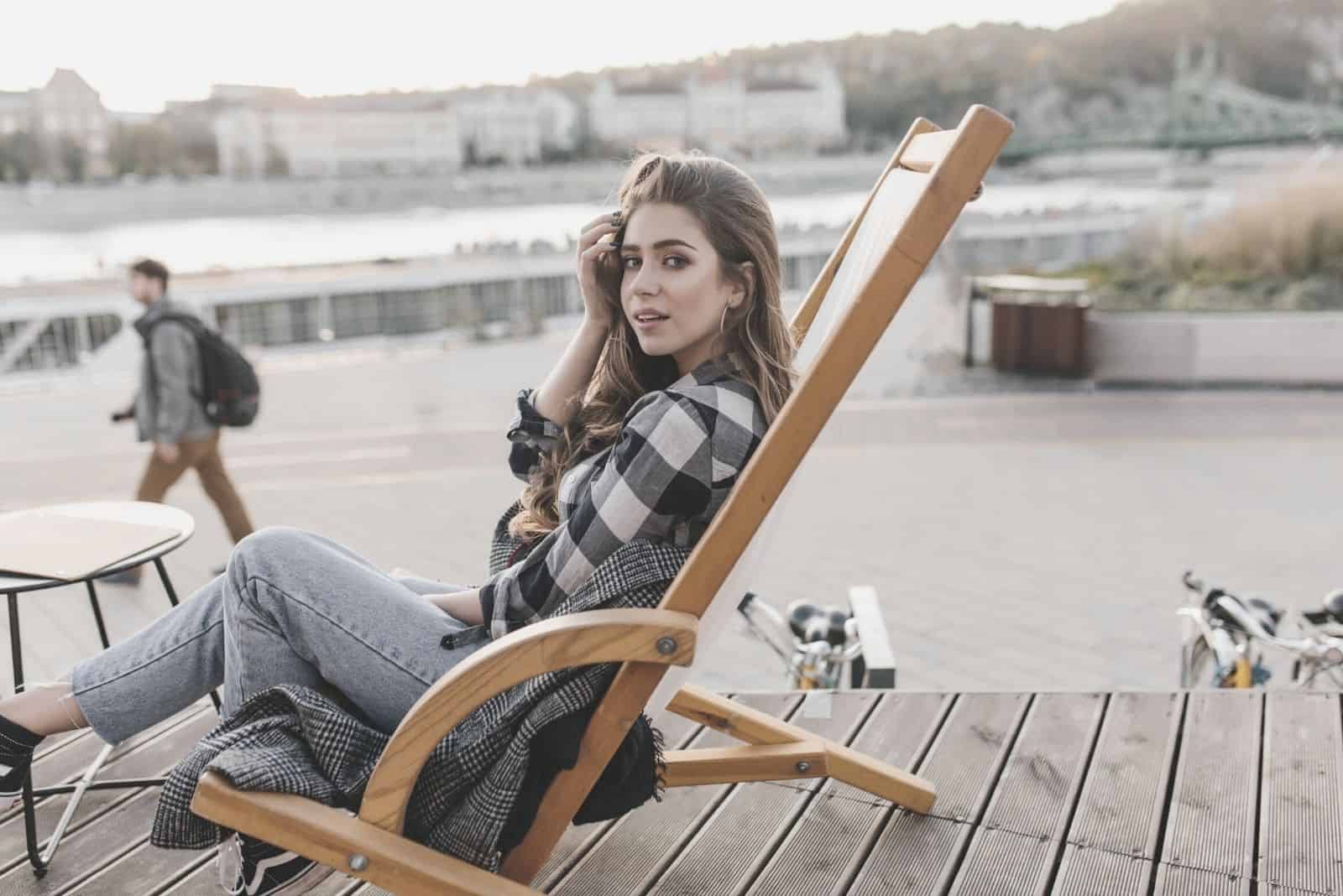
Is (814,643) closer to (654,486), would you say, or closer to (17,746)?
(654,486)

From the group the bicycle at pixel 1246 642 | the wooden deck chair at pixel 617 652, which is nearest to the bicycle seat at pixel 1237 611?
the bicycle at pixel 1246 642

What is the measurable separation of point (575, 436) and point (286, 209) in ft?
156

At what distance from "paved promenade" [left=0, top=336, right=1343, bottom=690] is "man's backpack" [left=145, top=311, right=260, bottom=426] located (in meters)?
0.74

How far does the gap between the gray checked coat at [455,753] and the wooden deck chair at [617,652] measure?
3cm

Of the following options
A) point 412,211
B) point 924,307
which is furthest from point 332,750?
point 412,211

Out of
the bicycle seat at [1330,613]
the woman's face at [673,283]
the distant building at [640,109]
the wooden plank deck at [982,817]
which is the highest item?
the distant building at [640,109]

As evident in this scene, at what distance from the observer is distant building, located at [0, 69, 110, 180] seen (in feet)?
142

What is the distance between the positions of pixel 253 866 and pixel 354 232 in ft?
120

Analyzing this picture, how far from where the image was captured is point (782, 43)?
42.8 metres

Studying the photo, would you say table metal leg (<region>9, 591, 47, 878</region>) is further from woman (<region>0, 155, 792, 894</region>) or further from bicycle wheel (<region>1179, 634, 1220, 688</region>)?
bicycle wheel (<region>1179, 634, 1220, 688</region>)

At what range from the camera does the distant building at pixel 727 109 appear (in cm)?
4091

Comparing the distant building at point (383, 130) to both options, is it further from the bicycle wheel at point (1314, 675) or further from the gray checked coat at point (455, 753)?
the gray checked coat at point (455, 753)

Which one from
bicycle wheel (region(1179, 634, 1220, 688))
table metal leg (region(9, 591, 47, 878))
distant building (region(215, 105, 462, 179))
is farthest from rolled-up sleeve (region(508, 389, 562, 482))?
distant building (region(215, 105, 462, 179))

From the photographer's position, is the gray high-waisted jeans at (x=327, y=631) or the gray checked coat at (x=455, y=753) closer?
the gray checked coat at (x=455, y=753)
